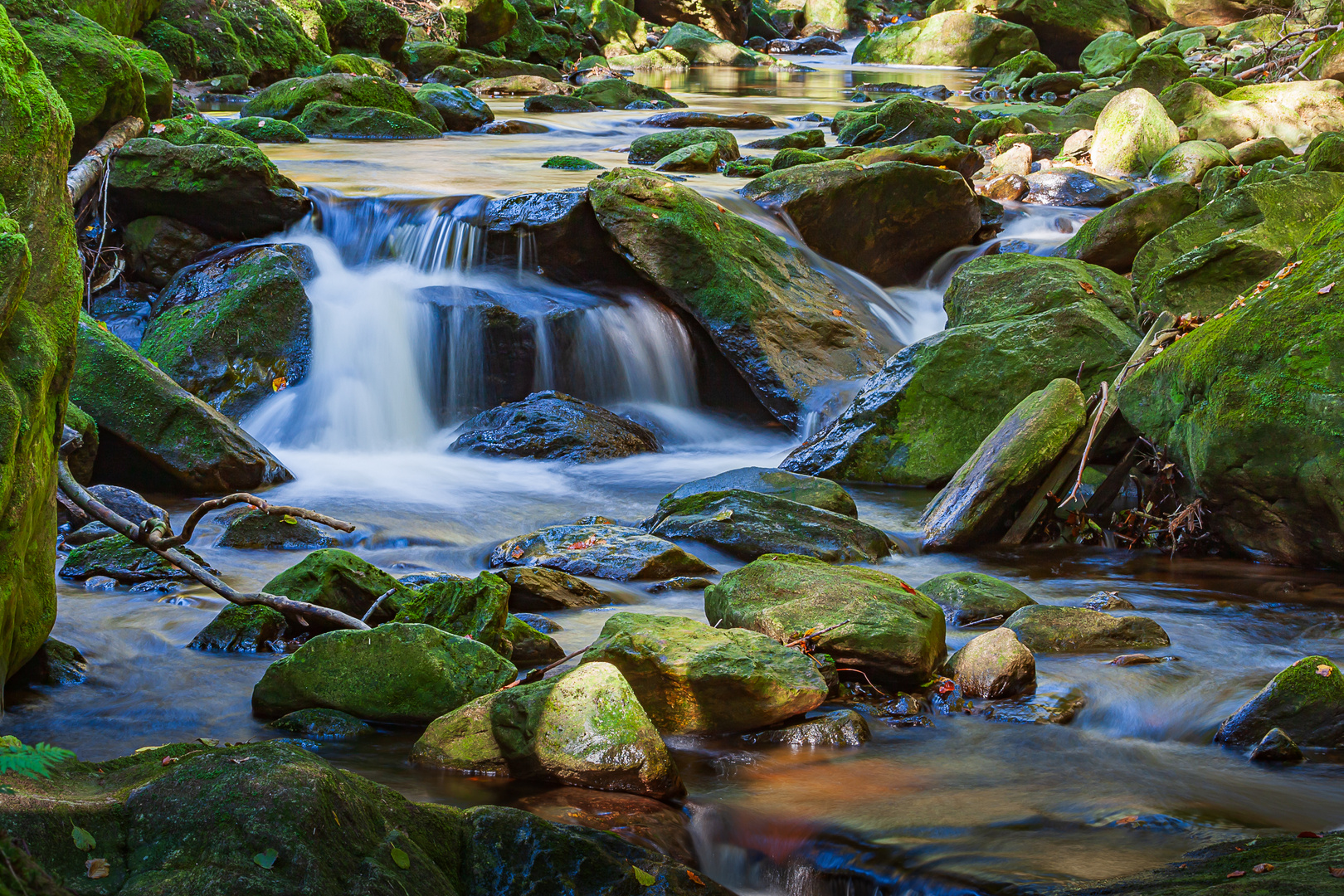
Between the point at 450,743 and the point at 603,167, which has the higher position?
the point at 603,167

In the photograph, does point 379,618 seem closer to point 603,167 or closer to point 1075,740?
point 1075,740

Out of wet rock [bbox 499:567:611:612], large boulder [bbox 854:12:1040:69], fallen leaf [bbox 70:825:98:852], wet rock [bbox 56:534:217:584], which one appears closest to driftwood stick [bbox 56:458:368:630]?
wet rock [bbox 56:534:217:584]

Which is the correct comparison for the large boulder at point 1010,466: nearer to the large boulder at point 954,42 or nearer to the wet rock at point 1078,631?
the wet rock at point 1078,631

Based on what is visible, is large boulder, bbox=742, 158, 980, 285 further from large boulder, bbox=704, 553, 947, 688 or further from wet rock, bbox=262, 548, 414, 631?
wet rock, bbox=262, 548, 414, 631

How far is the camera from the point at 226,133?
10.4 m

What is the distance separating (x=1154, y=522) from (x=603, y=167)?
9.86 m

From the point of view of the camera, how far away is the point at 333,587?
462cm

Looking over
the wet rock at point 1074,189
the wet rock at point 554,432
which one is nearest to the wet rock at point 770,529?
the wet rock at point 554,432

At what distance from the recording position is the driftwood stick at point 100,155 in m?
9.05

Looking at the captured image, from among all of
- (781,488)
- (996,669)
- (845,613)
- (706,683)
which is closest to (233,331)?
(781,488)

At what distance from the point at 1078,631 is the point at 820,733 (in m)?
1.53

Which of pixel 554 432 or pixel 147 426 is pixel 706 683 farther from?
pixel 554 432

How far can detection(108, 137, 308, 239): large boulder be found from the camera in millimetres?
9672

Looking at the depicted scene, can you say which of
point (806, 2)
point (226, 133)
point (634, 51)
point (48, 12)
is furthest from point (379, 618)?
point (806, 2)
